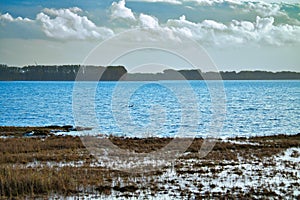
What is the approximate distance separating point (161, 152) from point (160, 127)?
24492 mm

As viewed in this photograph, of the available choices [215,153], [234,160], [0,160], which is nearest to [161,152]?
[215,153]

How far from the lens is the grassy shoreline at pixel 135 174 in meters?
17.4

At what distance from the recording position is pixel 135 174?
21.0 m

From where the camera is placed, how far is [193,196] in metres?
16.7

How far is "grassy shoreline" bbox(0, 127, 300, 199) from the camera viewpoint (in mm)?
17391

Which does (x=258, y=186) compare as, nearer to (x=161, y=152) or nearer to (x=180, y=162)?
(x=180, y=162)

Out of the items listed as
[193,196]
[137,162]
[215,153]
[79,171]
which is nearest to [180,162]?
[137,162]

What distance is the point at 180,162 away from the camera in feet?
82.5

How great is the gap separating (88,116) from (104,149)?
155 ft

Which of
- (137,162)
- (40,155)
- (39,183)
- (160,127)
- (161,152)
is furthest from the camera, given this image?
(160,127)

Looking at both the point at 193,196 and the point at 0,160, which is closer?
the point at 193,196

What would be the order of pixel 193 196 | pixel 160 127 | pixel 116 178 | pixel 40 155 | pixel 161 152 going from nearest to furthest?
pixel 193 196, pixel 116 178, pixel 40 155, pixel 161 152, pixel 160 127

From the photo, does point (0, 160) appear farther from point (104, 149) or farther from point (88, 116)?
point (88, 116)

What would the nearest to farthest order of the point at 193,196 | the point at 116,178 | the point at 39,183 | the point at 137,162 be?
the point at 193,196
the point at 39,183
the point at 116,178
the point at 137,162
